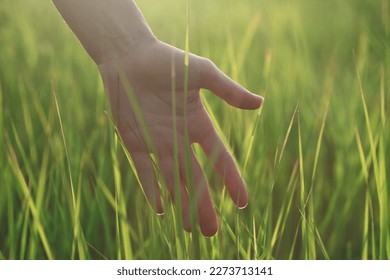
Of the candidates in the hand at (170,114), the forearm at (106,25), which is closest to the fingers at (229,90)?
the hand at (170,114)

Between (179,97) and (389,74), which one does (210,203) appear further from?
(389,74)

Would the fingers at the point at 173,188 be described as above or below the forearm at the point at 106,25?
below

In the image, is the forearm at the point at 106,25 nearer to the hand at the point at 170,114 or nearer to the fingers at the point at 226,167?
the hand at the point at 170,114

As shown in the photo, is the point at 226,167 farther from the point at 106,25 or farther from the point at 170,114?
the point at 106,25

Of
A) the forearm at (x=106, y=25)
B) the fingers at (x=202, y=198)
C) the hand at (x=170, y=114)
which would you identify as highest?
the forearm at (x=106, y=25)

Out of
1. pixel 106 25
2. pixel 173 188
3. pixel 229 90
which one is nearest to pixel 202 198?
pixel 173 188

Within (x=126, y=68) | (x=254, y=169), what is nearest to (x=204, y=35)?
(x=254, y=169)

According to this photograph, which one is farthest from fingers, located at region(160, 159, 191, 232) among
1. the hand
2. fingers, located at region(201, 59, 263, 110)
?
fingers, located at region(201, 59, 263, 110)

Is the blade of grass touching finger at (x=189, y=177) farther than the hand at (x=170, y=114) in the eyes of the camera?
No
